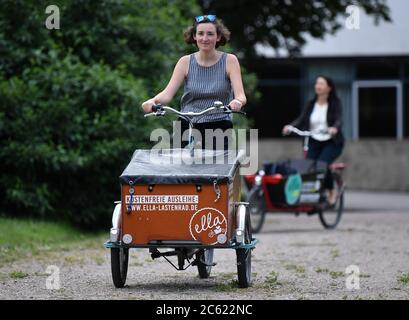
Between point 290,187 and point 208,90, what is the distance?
250 inches

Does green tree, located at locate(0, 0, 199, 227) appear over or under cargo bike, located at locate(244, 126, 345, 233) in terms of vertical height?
over

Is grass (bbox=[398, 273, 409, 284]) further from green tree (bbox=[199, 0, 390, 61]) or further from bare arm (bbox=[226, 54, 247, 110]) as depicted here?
green tree (bbox=[199, 0, 390, 61])

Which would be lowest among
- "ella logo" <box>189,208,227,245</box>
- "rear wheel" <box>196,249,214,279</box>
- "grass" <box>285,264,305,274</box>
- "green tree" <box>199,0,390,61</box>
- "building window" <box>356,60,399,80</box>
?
"grass" <box>285,264,305,274</box>

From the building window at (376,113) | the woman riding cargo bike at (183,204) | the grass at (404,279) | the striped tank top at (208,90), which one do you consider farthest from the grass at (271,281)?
the building window at (376,113)

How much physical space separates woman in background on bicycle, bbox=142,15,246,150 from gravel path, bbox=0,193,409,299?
3.72 feet

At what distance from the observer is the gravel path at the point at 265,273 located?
7.82 m

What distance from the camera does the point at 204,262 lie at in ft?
27.9

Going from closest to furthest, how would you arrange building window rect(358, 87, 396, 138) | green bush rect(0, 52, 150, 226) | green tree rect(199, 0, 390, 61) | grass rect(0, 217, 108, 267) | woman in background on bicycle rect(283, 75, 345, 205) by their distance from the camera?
1. grass rect(0, 217, 108, 267)
2. green bush rect(0, 52, 150, 226)
3. woman in background on bicycle rect(283, 75, 345, 205)
4. green tree rect(199, 0, 390, 61)
5. building window rect(358, 87, 396, 138)

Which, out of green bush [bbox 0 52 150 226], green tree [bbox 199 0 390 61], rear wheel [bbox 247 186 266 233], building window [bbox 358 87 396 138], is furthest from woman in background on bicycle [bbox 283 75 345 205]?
building window [bbox 358 87 396 138]

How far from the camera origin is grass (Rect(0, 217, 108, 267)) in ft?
36.6

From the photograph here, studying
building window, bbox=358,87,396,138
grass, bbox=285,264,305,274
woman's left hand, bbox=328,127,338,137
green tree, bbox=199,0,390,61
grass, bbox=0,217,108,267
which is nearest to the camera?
grass, bbox=285,264,305,274

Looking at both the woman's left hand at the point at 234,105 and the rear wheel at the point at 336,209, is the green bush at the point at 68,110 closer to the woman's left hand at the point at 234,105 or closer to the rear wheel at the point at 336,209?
the rear wheel at the point at 336,209

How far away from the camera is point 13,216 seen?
13109 millimetres

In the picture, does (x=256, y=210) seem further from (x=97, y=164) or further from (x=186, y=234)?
(x=186, y=234)
